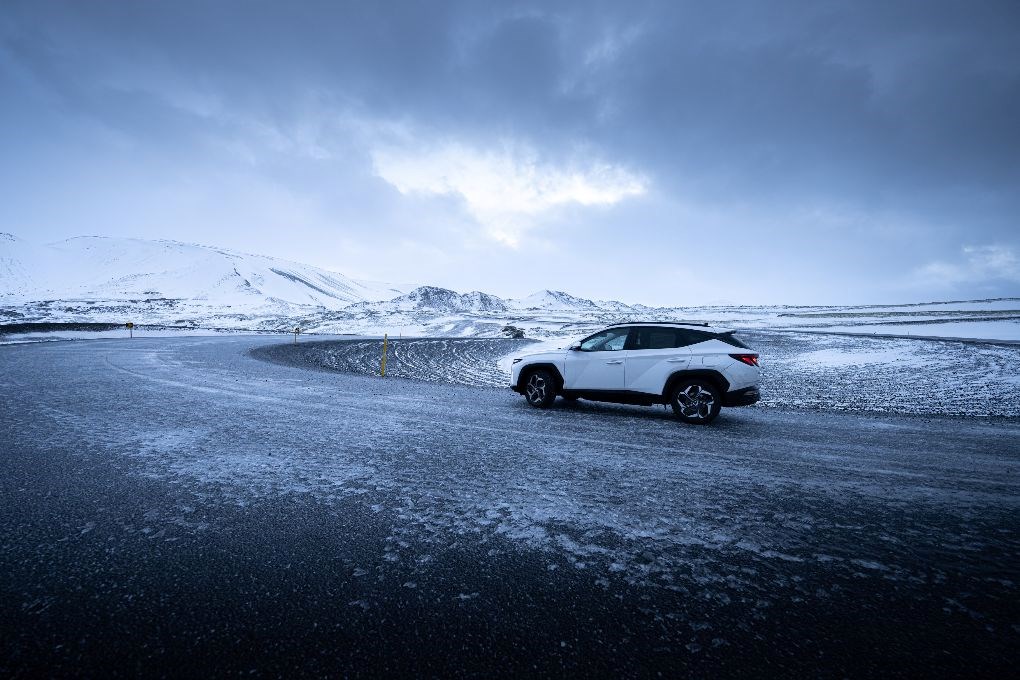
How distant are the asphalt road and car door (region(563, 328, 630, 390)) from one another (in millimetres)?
2577

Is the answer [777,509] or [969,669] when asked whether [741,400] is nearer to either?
[777,509]

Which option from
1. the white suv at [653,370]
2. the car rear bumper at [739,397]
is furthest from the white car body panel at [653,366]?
the car rear bumper at [739,397]

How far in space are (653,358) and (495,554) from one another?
6.00 meters

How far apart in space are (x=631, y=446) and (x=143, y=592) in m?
4.82

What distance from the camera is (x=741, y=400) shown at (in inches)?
300

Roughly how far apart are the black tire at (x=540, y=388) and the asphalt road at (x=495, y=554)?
112 inches

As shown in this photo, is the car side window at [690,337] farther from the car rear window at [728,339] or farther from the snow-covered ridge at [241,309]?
the snow-covered ridge at [241,309]

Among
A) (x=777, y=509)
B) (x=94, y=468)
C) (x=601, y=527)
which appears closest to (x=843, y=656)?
(x=601, y=527)

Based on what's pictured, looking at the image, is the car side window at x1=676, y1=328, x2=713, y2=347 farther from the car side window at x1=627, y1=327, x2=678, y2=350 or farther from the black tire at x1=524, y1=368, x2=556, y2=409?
the black tire at x1=524, y1=368, x2=556, y2=409

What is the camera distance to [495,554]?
9.62 feet

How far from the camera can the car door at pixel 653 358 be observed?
26.5ft

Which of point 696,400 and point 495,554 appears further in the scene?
point 696,400

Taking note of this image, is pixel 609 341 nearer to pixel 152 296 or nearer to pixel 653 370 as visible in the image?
pixel 653 370

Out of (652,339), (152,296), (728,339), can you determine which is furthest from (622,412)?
(152,296)
